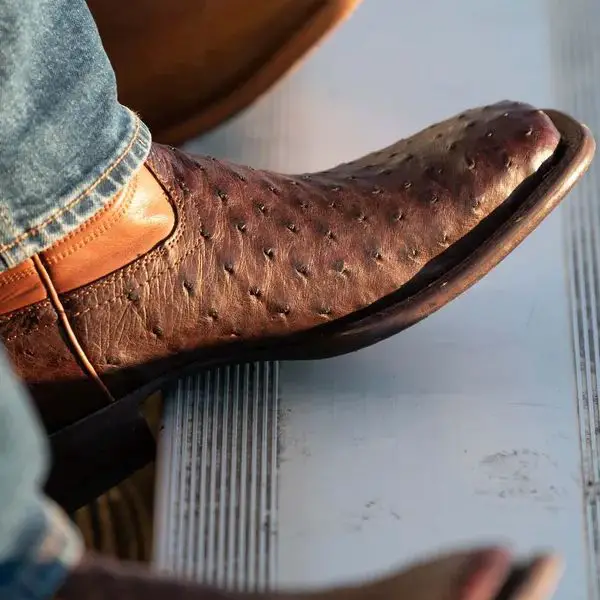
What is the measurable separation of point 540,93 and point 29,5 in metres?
0.62

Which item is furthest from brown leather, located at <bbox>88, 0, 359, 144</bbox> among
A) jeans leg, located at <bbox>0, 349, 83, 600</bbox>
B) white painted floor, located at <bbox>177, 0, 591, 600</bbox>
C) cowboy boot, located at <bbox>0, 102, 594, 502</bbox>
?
jeans leg, located at <bbox>0, 349, 83, 600</bbox>

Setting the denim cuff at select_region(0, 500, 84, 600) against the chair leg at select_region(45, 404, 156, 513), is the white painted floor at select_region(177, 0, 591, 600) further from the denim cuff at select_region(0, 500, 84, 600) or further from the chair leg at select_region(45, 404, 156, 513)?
the denim cuff at select_region(0, 500, 84, 600)

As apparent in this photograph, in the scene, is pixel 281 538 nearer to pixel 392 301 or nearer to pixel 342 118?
pixel 392 301

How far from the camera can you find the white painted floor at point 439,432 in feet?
2.02

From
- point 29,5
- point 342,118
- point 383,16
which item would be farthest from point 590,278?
point 29,5

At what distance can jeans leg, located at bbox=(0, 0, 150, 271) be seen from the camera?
46 centimetres

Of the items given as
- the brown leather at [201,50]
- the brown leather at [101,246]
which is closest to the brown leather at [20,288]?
the brown leather at [101,246]

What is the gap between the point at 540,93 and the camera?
888mm

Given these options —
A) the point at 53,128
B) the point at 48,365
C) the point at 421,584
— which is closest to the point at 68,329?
the point at 48,365

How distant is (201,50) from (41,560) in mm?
591

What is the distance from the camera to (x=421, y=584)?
1.45ft

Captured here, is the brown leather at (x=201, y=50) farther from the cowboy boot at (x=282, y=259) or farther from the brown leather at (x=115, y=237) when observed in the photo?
the brown leather at (x=115, y=237)

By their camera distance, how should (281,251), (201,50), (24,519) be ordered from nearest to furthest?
(24,519)
(281,251)
(201,50)

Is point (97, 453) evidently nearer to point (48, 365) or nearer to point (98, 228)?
point (48, 365)
